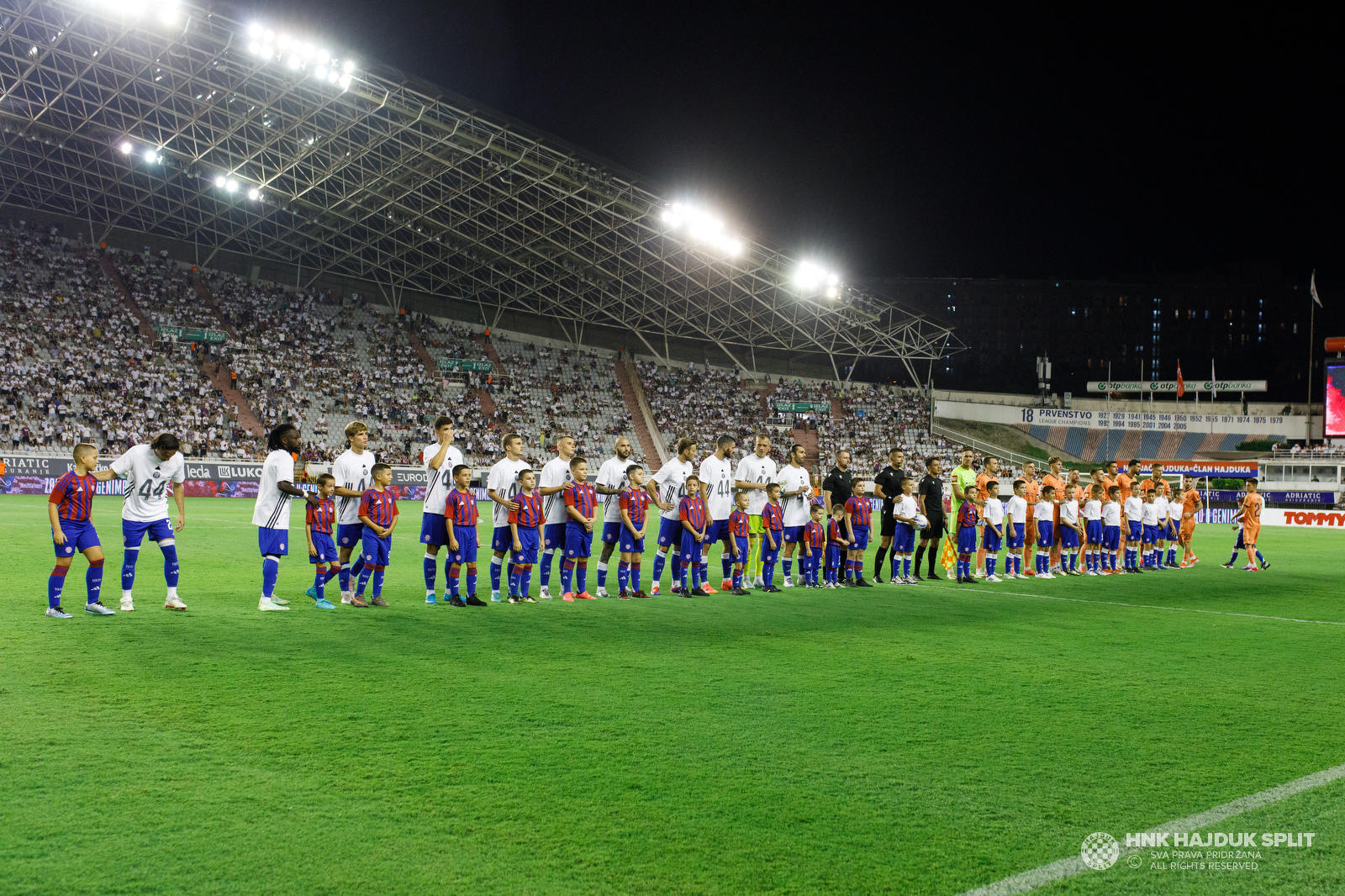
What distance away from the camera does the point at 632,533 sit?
1146cm

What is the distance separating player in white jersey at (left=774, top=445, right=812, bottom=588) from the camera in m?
13.0

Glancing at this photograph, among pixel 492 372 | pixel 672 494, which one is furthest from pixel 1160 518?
pixel 492 372

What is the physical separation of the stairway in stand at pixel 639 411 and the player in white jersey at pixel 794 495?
33.6m

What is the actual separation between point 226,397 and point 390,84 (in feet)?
51.1

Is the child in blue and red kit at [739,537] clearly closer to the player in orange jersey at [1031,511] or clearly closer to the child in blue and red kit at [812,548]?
the child in blue and red kit at [812,548]

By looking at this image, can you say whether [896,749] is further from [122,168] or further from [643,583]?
[122,168]

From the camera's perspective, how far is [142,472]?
29.1 feet

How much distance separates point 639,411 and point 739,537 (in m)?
38.8

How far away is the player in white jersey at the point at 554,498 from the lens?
11.0m

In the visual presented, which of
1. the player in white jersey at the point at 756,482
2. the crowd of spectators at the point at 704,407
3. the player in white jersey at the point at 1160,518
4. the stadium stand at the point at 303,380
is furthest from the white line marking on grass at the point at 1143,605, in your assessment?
the crowd of spectators at the point at 704,407

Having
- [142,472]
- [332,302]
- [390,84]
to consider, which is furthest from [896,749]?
[332,302]

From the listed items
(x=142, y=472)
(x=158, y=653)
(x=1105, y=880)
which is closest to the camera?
(x=1105, y=880)
